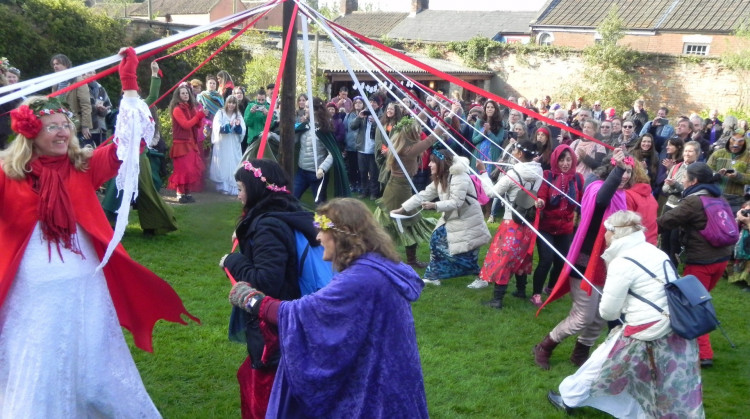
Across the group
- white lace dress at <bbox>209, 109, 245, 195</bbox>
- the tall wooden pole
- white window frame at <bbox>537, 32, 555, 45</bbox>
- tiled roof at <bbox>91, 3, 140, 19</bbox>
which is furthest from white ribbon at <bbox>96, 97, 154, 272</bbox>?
white window frame at <bbox>537, 32, 555, 45</bbox>

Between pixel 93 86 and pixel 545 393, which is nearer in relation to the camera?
pixel 545 393

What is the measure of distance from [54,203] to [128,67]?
78cm

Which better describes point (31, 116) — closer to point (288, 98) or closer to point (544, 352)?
point (288, 98)

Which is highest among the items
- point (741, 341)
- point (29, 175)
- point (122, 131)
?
point (122, 131)

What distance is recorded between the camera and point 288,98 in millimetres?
4289

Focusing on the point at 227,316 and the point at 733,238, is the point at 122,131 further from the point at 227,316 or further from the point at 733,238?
the point at 733,238

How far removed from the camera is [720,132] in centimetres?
1159

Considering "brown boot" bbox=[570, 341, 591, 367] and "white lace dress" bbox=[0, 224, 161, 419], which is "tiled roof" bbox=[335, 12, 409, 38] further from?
"white lace dress" bbox=[0, 224, 161, 419]

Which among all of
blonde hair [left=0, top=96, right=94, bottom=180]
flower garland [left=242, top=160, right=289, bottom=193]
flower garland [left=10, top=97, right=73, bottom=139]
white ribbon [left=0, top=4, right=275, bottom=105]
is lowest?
flower garland [left=242, top=160, right=289, bottom=193]

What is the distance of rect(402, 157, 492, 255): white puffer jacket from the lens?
21.3 ft

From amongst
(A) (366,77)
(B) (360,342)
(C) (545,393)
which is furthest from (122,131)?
(A) (366,77)

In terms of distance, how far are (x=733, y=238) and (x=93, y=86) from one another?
8.05 meters

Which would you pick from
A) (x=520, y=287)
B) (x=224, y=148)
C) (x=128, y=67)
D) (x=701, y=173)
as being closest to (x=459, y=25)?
(x=224, y=148)

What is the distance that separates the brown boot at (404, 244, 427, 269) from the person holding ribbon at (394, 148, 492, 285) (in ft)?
1.67
